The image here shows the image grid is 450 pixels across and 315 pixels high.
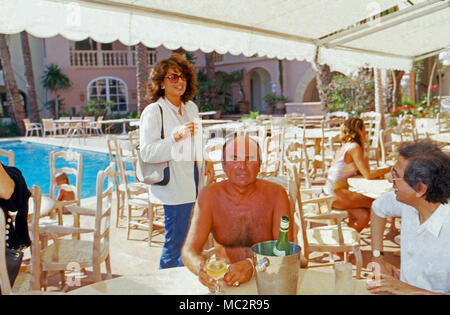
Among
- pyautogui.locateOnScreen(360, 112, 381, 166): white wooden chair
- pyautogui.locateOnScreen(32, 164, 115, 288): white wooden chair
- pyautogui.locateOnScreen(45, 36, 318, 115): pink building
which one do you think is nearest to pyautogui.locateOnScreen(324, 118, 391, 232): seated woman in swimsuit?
pyautogui.locateOnScreen(32, 164, 115, 288): white wooden chair

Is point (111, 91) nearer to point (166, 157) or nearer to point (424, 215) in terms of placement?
point (166, 157)

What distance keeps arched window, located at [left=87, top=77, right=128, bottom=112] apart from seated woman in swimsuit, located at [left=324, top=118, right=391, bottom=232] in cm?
1978

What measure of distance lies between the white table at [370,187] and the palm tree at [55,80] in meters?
19.5

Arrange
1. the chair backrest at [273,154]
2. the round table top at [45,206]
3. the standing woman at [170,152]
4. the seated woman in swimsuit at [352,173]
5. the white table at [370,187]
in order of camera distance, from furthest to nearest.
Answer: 1. the chair backrest at [273,154]
2. the seated woman in swimsuit at [352,173]
3. the white table at [370,187]
4. the round table top at [45,206]
5. the standing woman at [170,152]

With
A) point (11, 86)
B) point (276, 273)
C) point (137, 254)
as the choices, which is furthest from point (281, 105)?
point (276, 273)

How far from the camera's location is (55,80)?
20.5m

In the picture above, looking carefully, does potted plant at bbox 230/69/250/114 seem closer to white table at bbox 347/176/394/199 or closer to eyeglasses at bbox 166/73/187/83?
white table at bbox 347/176/394/199

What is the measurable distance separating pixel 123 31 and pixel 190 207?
135 centimetres

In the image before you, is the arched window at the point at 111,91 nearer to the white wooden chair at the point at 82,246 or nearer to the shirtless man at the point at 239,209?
the white wooden chair at the point at 82,246

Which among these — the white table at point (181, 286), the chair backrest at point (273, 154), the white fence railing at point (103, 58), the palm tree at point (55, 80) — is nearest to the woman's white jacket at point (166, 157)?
the white table at point (181, 286)

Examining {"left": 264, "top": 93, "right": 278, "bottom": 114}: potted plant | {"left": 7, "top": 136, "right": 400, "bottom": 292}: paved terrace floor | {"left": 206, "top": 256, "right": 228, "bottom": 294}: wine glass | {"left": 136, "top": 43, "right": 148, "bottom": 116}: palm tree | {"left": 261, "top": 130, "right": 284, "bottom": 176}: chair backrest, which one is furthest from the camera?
{"left": 264, "top": 93, "right": 278, "bottom": 114}: potted plant

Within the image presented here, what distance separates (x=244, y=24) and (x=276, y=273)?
3.03 m

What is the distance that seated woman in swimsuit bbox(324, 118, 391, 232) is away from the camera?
11.8 ft

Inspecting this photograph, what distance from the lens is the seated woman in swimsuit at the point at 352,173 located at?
3.61 metres
